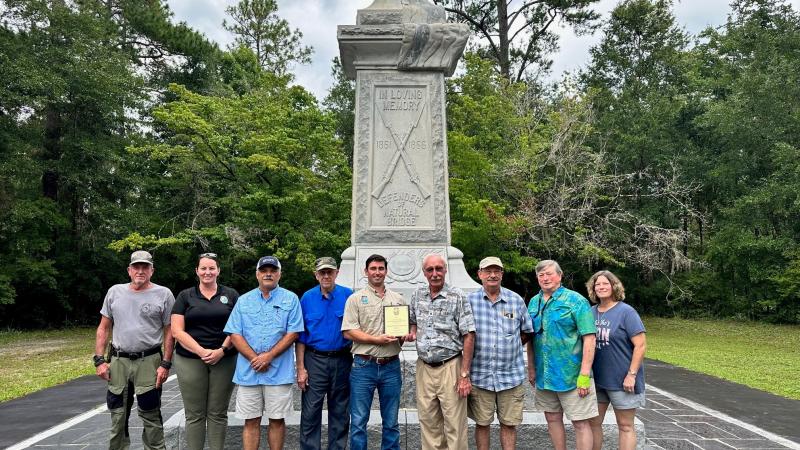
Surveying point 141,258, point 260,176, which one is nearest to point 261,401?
point 141,258

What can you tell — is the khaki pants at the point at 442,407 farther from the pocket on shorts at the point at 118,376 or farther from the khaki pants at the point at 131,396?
the pocket on shorts at the point at 118,376

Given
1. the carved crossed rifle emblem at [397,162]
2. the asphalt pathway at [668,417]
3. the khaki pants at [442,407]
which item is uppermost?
the carved crossed rifle emblem at [397,162]

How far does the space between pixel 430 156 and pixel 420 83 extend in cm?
86

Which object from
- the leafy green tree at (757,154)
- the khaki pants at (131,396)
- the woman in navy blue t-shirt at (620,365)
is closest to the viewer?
the woman in navy blue t-shirt at (620,365)

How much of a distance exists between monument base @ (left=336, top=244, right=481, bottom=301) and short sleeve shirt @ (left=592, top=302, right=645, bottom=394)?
207cm

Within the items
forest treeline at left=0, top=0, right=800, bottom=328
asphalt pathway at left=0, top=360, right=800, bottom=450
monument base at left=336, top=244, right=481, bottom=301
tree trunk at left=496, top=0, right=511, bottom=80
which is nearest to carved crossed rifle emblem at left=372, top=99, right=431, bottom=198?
monument base at left=336, top=244, right=481, bottom=301

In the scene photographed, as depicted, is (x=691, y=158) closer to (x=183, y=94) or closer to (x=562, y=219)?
(x=562, y=219)

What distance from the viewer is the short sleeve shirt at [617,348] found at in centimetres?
404

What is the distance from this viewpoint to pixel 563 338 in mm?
3943

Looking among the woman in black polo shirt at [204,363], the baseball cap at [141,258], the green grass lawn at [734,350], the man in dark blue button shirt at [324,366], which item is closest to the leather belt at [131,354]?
the woman in black polo shirt at [204,363]

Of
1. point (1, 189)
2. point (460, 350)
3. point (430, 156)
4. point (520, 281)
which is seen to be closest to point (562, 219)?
point (520, 281)

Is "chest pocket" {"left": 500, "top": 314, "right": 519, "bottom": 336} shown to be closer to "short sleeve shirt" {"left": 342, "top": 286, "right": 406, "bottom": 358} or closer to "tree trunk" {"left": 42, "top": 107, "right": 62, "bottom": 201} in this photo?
"short sleeve shirt" {"left": 342, "top": 286, "right": 406, "bottom": 358}

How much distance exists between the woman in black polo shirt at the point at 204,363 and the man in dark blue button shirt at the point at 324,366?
0.56 m

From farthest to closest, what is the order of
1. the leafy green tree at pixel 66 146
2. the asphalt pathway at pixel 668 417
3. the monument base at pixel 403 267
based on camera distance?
the leafy green tree at pixel 66 146 → the monument base at pixel 403 267 → the asphalt pathway at pixel 668 417
